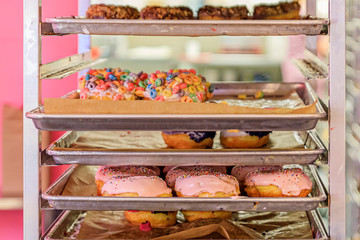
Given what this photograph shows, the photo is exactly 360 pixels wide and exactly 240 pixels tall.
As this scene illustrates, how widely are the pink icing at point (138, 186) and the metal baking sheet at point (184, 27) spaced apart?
445mm

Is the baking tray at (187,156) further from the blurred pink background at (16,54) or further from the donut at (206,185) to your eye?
the blurred pink background at (16,54)

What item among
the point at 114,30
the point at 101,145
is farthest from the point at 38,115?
the point at 101,145

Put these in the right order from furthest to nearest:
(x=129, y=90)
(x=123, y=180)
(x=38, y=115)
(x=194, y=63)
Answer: (x=194, y=63) → (x=129, y=90) → (x=123, y=180) → (x=38, y=115)

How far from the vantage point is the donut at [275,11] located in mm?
1543

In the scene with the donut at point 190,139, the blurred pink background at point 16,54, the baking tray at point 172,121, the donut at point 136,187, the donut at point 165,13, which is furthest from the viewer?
the blurred pink background at point 16,54

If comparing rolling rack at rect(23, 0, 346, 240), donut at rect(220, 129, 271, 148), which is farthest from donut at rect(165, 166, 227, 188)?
rolling rack at rect(23, 0, 346, 240)

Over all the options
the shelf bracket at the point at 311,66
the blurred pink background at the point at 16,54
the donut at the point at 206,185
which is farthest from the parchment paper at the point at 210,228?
the blurred pink background at the point at 16,54

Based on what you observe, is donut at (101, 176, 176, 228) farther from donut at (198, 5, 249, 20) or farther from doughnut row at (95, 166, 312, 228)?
donut at (198, 5, 249, 20)

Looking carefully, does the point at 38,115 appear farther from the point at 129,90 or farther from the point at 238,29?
the point at 238,29

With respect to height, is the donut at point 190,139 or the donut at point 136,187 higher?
the donut at point 190,139

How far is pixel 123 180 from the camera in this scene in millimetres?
1500

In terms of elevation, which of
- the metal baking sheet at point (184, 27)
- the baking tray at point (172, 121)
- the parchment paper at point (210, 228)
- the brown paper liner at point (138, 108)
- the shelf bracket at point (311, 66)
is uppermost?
the metal baking sheet at point (184, 27)

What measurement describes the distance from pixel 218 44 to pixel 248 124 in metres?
3.43

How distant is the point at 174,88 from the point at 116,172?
34cm
